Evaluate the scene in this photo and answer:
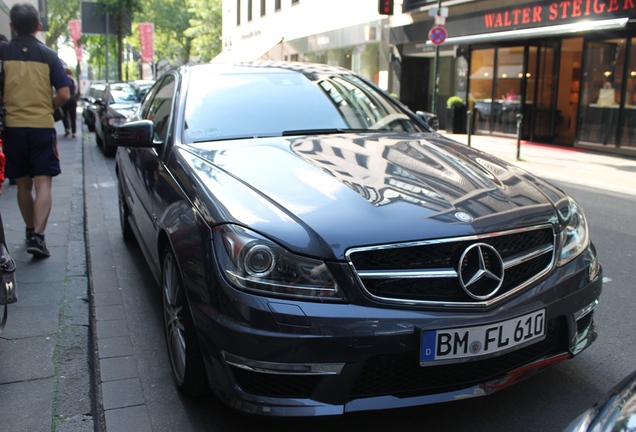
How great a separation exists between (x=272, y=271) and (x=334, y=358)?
40 centimetres

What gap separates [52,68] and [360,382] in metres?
4.20

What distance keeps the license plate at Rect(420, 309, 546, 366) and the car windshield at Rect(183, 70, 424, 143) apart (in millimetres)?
1928

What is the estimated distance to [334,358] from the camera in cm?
238

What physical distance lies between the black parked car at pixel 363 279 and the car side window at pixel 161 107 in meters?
0.87

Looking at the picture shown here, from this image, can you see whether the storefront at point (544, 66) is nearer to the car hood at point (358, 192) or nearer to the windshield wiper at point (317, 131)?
the windshield wiper at point (317, 131)

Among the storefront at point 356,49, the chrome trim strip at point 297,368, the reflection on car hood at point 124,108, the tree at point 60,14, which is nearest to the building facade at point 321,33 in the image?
the storefront at point 356,49

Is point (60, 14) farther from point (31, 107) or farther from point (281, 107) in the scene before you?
point (281, 107)

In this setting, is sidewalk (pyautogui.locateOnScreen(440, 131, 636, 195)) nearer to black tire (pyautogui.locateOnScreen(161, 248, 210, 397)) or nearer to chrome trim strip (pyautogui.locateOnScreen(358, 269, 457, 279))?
chrome trim strip (pyautogui.locateOnScreen(358, 269, 457, 279))

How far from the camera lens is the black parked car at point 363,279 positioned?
2.42m

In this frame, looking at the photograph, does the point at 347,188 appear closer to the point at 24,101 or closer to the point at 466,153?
the point at 466,153

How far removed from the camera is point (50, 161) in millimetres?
5441

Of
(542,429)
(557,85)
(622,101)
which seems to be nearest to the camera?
(542,429)

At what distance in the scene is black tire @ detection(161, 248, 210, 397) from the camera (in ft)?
9.41

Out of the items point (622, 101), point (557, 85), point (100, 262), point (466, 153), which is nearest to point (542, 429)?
point (466, 153)
